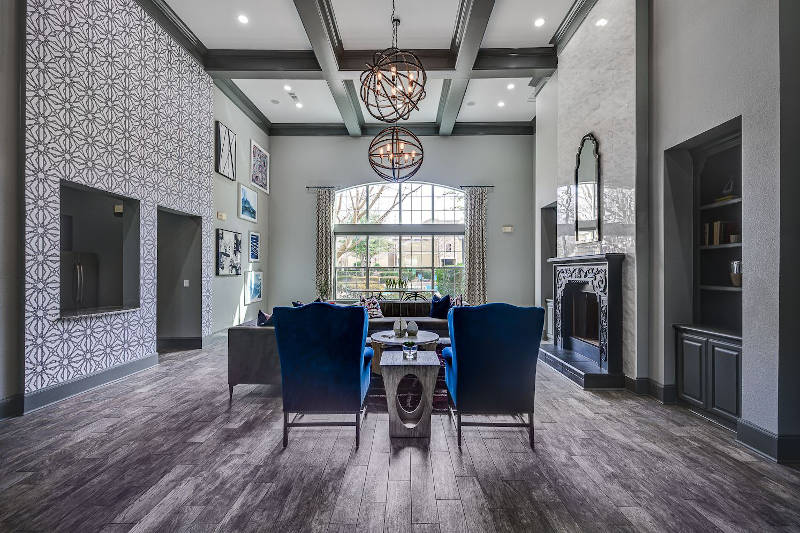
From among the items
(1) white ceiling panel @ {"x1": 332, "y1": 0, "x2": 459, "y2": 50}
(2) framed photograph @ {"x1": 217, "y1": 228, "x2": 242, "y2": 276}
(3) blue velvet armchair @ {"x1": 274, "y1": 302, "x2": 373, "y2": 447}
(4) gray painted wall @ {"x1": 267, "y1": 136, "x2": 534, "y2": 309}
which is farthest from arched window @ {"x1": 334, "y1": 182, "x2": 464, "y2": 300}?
(3) blue velvet armchair @ {"x1": 274, "y1": 302, "x2": 373, "y2": 447}

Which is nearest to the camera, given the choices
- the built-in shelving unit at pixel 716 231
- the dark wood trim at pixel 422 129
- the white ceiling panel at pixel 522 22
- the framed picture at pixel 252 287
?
the built-in shelving unit at pixel 716 231

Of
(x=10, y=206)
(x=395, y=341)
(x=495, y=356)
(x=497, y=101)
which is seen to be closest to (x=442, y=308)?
(x=395, y=341)

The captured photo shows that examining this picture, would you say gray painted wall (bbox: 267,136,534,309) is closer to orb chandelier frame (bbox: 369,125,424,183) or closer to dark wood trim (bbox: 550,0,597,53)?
orb chandelier frame (bbox: 369,125,424,183)

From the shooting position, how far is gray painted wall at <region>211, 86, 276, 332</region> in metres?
6.74

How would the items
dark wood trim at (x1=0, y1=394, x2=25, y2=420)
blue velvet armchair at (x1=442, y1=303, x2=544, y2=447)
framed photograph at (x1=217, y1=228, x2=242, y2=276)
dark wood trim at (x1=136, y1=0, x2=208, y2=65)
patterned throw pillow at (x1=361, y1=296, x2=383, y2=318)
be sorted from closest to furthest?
blue velvet armchair at (x1=442, y1=303, x2=544, y2=447)
dark wood trim at (x1=0, y1=394, x2=25, y2=420)
dark wood trim at (x1=136, y1=0, x2=208, y2=65)
patterned throw pillow at (x1=361, y1=296, x2=383, y2=318)
framed photograph at (x1=217, y1=228, x2=242, y2=276)

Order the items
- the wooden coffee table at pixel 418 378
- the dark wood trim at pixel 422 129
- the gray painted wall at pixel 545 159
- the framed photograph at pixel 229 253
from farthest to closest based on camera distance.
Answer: the dark wood trim at pixel 422 129
the framed photograph at pixel 229 253
the gray painted wall at pixel 545 159
the wooden coffee table at pixel 418 378

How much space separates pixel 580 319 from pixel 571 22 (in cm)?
417

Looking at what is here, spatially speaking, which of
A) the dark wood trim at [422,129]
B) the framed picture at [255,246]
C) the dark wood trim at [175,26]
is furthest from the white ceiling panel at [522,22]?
the framed picture at [255,246]

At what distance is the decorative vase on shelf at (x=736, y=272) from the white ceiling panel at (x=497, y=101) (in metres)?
4.96

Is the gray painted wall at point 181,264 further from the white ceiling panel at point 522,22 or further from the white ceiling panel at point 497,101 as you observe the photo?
the white ceiling panel at point 497,101

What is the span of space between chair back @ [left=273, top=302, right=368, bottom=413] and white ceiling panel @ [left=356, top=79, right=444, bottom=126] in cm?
556

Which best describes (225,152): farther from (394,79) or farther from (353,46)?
(394,79)

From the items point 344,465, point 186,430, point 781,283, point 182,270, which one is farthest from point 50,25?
point 781,283

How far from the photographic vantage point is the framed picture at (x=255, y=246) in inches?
322
